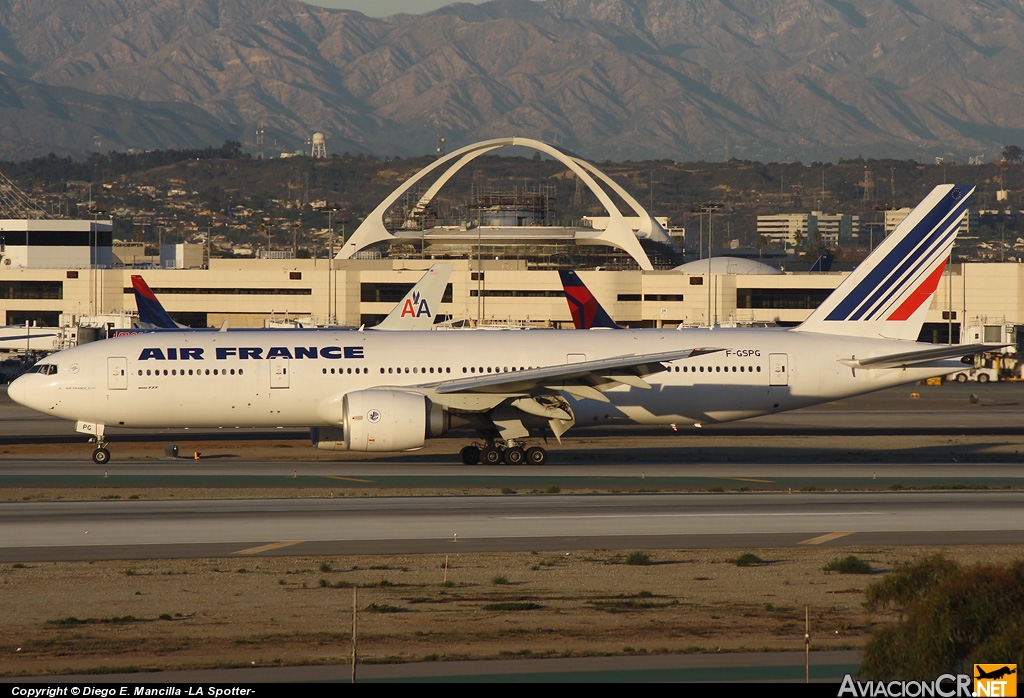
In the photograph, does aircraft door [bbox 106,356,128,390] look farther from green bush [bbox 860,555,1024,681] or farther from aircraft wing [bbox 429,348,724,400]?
green bush [bbox 860,555,1024,681]

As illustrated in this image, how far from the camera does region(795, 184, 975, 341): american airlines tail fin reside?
40219 mm

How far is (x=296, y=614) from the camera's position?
18281 millimetres

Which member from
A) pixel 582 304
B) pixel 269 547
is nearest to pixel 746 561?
pixel 269 547

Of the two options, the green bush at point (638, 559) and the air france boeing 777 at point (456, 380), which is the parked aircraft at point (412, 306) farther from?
the green bush at point (638, 559)

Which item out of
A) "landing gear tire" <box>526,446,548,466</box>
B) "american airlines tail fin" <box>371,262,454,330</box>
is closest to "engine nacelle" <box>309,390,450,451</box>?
"landing gear tire" <box>526,446,548,466</box>

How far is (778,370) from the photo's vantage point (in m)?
38.2

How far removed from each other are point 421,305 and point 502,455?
31265 millimetres

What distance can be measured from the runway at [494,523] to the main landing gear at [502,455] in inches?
256

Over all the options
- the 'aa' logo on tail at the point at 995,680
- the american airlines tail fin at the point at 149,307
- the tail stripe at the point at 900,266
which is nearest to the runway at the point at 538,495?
the tail stripe at the point at 900,266

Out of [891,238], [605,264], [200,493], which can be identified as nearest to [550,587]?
[200,493]

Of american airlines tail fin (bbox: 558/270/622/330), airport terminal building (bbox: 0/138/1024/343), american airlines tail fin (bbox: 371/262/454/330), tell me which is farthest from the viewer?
airport terminal building (bbox: 0/138/1024/343)

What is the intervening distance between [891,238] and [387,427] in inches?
722

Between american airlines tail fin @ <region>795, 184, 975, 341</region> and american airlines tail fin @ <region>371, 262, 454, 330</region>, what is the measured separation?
28.0 m

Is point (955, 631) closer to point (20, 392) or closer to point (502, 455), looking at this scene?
point (502, 455)
